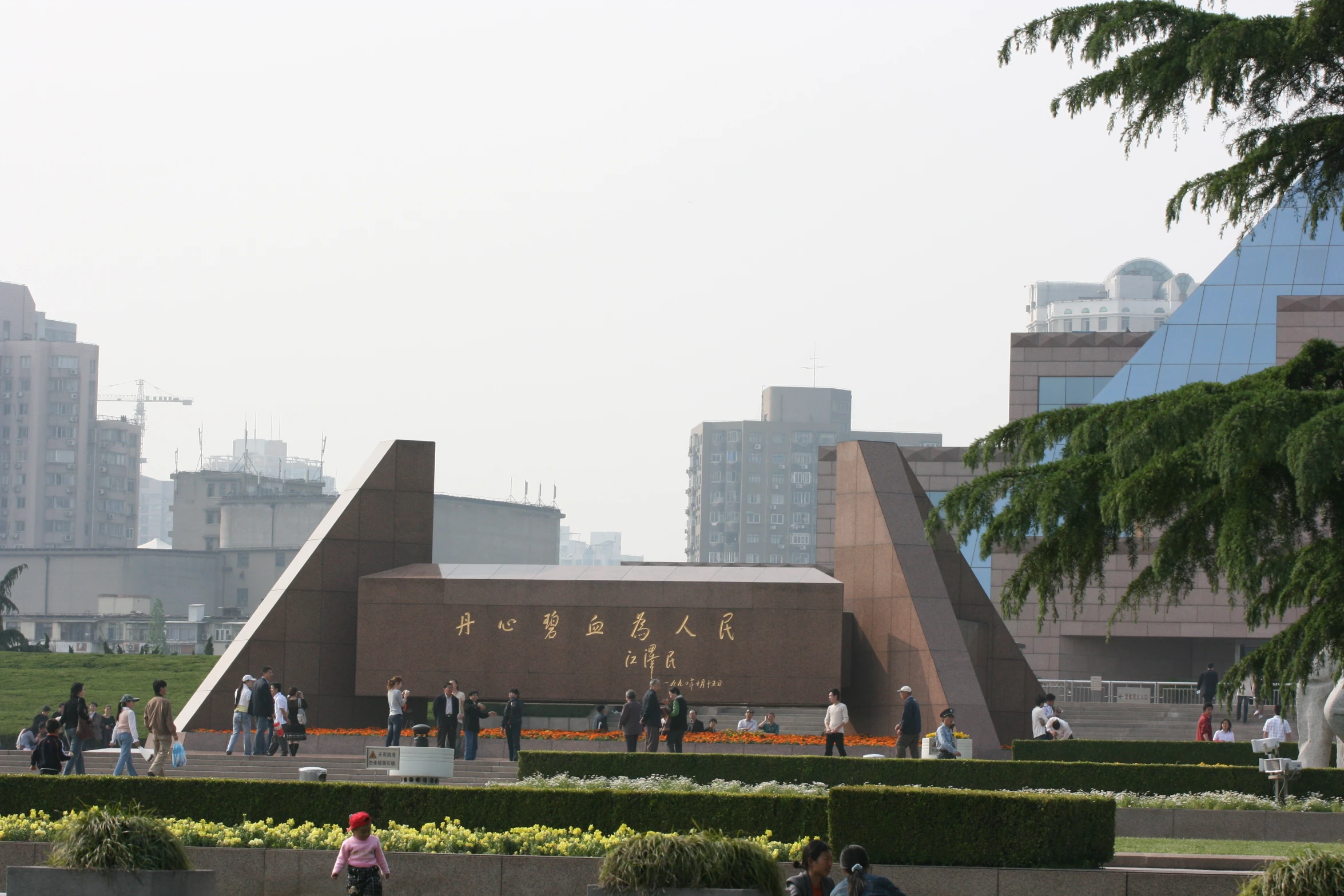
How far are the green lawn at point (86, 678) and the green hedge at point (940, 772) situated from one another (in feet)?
91.0

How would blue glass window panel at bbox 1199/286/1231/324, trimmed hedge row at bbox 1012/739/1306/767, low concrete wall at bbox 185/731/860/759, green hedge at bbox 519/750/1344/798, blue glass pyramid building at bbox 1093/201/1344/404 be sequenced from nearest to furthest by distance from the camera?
green hedge at bbox 519/750/1344/798, trimmed hedge row at bbox 1012/739/1306/767, low concrete wall at bbox 185/731/860/759, blue glass pyramid building at bbox 1093/201/1344/404, blue glass window panel at bbox 1199/286/1231/324

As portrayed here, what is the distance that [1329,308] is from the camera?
158 ft

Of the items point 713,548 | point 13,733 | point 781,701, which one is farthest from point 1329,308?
point 713,548

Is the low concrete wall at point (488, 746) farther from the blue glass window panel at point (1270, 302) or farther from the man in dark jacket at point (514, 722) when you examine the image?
the blue glass window panel at point (1270, 302)

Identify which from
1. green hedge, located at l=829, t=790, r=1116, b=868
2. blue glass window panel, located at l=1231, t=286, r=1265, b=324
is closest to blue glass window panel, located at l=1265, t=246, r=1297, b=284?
blue glass window panel, located at l=1231, t=286, r=1265, b=324

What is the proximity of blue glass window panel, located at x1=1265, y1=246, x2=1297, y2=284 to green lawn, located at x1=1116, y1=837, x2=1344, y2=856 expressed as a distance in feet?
117

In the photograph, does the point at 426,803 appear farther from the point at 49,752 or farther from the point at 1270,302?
the point at 1270,302

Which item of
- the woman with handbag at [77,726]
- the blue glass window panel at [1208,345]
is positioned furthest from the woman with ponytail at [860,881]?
the blue glass window panel at [1208,345]

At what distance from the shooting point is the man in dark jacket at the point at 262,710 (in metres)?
26.5

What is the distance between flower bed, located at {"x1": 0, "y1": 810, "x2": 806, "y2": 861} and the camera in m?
14.9

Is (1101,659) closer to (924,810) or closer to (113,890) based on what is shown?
(924,810)

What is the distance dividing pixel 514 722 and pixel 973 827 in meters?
13.8

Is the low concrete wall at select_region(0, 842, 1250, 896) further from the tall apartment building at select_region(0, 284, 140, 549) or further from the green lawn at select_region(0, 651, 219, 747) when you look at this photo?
the tall apartment building at select_region(0, 284, 140, 549)

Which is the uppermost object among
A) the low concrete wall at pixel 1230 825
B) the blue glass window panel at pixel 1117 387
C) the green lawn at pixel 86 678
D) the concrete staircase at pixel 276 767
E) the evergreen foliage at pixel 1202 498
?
the blue glass window panel at pixel 1117 387
